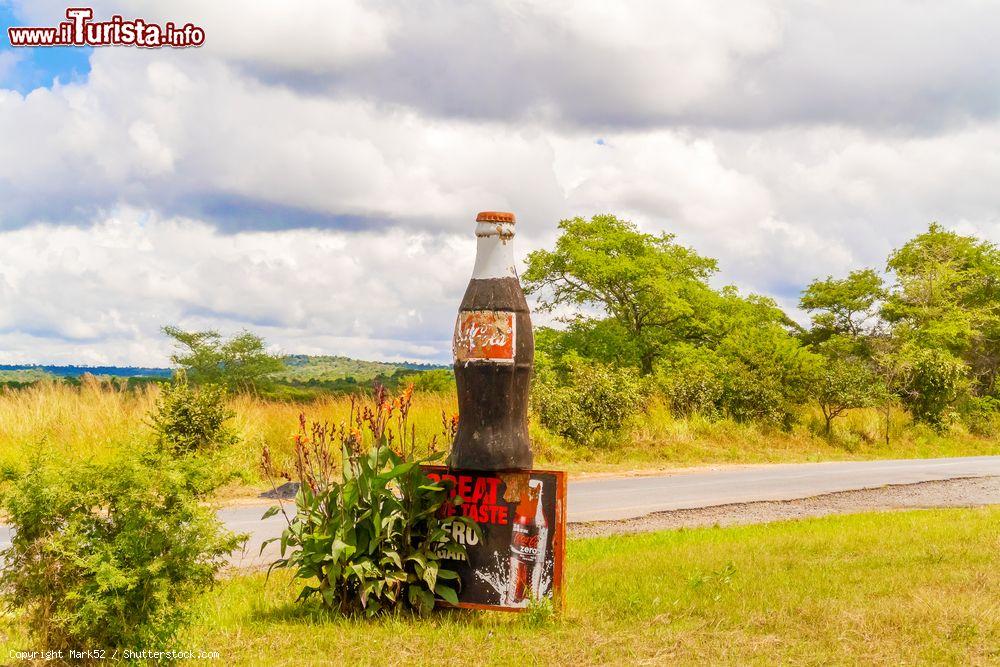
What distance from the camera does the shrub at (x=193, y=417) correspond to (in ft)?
45.8

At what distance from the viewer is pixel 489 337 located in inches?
253

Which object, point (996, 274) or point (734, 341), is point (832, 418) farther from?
point (996, 274)

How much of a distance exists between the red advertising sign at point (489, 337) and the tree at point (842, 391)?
21.5 meters

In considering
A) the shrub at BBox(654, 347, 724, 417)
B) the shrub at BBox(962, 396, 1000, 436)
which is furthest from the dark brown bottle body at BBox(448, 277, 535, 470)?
the shrub at BBox(962, 396, 1000, 436)

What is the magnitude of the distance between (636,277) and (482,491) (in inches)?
1118

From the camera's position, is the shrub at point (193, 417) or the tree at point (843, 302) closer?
the shrub at point (193, 417)

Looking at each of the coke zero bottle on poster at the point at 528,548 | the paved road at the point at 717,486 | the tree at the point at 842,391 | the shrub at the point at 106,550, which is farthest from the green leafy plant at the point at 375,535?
the tree at the point at 842,391

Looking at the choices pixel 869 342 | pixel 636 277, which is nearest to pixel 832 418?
pixel 636 277

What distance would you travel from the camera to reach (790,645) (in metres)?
5.93

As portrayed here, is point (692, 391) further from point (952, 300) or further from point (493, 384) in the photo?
point (952, 300)

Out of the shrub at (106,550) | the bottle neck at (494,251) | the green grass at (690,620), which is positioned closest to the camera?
the shrub at (106,550)

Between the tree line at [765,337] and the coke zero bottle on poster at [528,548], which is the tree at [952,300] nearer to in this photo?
the tree line at [765,337]

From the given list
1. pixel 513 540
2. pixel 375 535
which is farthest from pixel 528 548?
pixel 375 535

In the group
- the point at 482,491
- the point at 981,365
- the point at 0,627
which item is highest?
the point at 981,365
